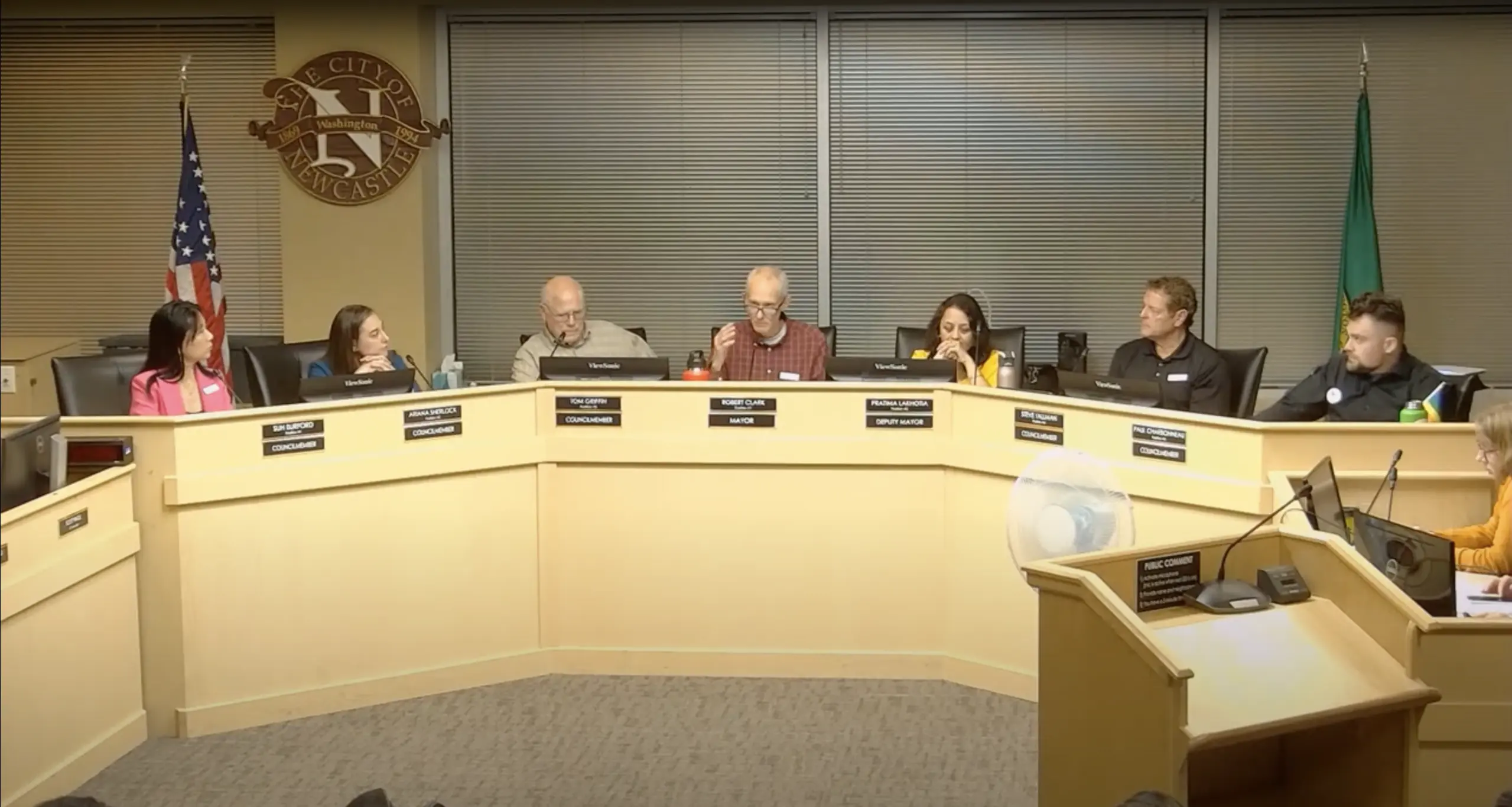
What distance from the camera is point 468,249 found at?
25.8 ft

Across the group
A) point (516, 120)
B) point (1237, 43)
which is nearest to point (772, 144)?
point (516, 120)

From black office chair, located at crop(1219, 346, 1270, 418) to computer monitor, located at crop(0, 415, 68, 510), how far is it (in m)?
3.86

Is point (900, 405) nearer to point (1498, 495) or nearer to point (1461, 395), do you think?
point (1461, 395)

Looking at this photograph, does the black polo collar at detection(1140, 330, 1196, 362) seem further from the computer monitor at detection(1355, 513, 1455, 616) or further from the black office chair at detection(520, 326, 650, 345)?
the computer monitor at detection(1355, 513, 1455, 616)

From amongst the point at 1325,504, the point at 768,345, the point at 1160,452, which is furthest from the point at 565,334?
the point at 1325,504

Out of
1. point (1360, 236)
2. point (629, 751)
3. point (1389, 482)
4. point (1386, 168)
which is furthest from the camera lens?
point (1386, 168)

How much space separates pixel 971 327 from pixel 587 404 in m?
1.55

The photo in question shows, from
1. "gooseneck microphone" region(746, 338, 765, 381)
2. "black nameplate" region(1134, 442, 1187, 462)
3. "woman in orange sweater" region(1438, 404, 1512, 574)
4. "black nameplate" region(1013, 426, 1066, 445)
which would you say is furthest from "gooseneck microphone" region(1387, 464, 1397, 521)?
"gooseneck microphone" region(746, 338, 765, 381)

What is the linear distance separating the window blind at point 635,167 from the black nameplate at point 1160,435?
3.01 m

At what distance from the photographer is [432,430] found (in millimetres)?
5336

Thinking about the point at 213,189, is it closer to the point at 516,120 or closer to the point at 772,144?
the point at 516,120

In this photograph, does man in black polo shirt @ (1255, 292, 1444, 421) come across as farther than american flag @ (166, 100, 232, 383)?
No

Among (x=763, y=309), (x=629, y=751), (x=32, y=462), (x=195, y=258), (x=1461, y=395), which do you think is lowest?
(x=629, y=751)

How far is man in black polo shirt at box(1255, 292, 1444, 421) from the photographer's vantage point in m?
5.36
